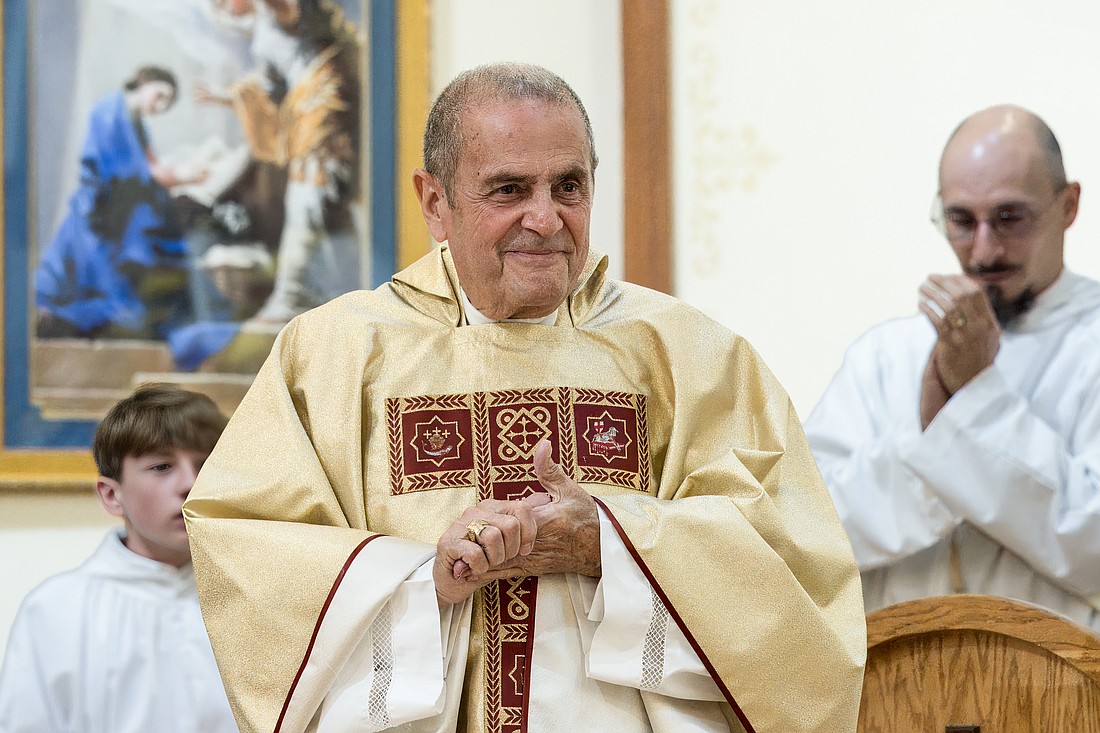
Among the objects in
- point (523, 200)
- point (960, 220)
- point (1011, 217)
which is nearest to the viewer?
point (523, 200)

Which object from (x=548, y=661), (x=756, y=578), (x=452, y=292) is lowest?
(x=548, y=661)

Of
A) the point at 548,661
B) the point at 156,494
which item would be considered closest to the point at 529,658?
the point at 548,661

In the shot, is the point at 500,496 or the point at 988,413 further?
the point at 988,413

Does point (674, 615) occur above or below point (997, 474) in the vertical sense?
below

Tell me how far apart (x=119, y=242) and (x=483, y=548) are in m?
2.82

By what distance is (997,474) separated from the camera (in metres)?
3.74

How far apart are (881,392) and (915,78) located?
108cm

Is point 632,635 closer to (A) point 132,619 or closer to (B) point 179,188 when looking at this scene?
(A) point 132,619

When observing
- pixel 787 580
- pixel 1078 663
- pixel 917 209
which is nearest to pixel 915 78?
pixel 917 209

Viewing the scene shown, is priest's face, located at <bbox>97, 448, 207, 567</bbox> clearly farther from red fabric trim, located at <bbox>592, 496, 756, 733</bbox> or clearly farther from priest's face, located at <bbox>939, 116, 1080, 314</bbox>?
priest's face, located at <bbox>939, 116, 1080, 314</bbox>

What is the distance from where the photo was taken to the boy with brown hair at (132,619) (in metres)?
3.59

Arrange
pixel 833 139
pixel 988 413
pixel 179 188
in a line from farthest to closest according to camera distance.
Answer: pixel 179 188
pixel 833 139
pixel 988 413

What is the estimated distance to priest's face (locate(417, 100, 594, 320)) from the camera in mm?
2619

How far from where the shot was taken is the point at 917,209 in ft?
14.7
